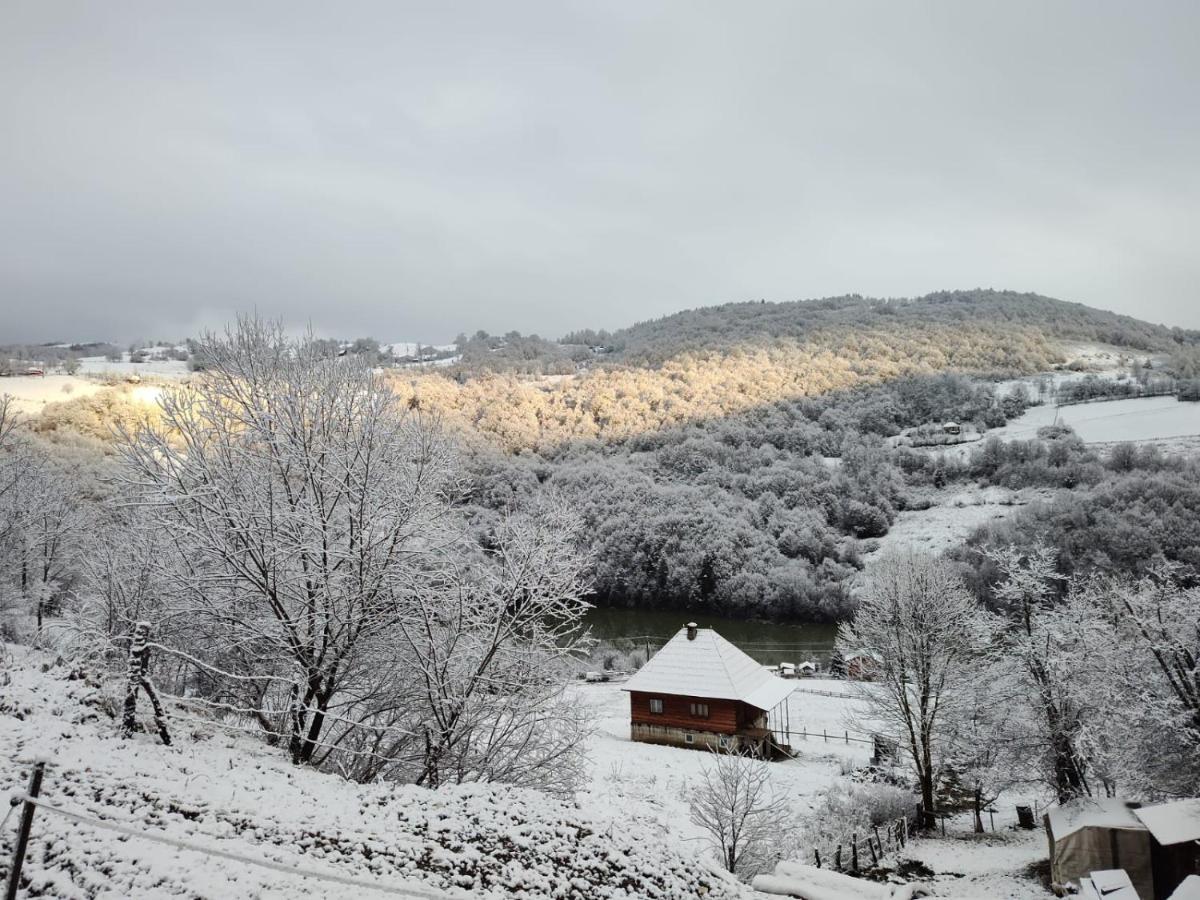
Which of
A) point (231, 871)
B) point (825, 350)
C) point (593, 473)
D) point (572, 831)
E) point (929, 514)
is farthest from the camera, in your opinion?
point (825, 350)

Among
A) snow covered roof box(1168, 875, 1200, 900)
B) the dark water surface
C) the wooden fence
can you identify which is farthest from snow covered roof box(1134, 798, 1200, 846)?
the dark water surface

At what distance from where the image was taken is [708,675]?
1094 inches

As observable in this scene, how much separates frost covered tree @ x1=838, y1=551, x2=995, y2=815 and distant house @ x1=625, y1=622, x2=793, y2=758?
6.15 metres

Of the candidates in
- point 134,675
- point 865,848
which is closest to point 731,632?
point 865,848

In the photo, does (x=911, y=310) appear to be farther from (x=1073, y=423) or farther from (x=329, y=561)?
(x=329, y=561)

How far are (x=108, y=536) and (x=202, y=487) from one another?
12191 millimetres

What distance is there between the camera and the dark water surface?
47.1 m

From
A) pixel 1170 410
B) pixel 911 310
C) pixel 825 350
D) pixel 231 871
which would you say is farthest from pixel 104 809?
pixel 911 310

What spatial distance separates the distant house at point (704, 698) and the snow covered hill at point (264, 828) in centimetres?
1893

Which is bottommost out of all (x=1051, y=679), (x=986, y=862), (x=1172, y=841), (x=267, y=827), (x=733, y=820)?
(x=986, y=862)

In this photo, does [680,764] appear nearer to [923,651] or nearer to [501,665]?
[923,651]

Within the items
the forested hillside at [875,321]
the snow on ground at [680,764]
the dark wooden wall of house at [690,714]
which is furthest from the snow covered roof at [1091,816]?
the forested hillside at [875,321]

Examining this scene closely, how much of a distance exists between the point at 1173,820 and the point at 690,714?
1736cm

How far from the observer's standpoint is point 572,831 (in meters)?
8.35
